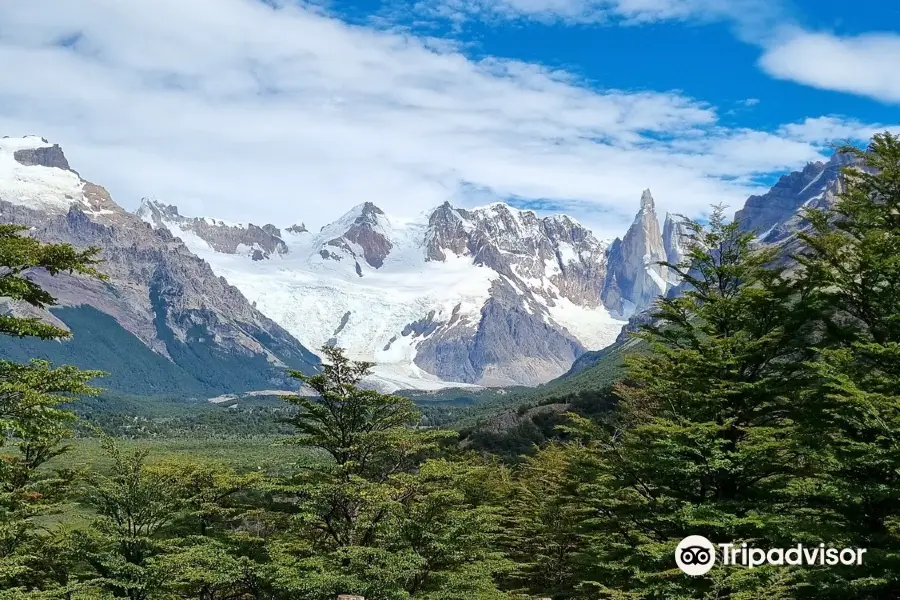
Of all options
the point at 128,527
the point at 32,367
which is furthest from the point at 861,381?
the point at 128,527

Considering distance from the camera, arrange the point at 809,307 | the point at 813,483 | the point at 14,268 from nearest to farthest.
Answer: the point at 14,268
the point at 813,483
the point at 809,307

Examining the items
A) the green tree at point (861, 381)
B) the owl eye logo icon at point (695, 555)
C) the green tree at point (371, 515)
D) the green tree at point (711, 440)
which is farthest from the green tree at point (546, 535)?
the green tree at point (861, 381)

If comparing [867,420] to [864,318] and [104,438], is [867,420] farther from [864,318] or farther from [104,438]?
[104,438]

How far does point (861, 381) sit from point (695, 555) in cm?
705

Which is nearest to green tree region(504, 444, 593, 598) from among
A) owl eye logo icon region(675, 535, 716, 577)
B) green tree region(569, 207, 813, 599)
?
green tree region(569, 207, 813, 599)

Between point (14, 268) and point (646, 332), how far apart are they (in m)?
22.8

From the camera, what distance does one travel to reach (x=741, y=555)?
20844 mm

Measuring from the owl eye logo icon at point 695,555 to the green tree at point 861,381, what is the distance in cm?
297

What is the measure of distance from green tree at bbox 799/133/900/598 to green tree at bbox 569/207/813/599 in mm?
1041

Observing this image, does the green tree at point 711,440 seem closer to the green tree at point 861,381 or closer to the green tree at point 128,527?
the green tree at point 861,381

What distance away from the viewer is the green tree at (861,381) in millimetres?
17516

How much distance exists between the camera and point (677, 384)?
78.3 ft

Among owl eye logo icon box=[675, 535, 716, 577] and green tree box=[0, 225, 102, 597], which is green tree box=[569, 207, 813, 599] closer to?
owl eye logo icon box=[675, 535, 716, 577]

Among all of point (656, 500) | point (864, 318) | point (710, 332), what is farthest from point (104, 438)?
point (864, 318)
